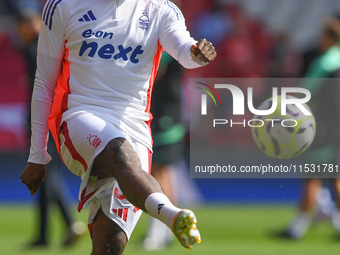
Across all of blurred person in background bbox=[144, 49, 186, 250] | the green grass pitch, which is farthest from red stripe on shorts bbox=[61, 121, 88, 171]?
blurred person in background bbox=[144, 49, 186, 250]

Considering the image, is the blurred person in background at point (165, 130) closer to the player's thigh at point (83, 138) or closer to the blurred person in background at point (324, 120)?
the blurred person in background at point (324, 120)

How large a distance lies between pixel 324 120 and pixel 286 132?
2342 millimetres

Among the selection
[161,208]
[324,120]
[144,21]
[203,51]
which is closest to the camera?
[161,208]

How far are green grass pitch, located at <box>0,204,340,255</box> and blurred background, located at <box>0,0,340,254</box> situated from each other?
0.4 inches

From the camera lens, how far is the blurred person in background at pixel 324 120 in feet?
20.4

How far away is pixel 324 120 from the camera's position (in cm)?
629

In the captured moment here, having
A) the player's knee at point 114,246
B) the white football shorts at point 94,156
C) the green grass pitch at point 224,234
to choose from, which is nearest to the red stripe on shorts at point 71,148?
the white football shorts at point 94,156

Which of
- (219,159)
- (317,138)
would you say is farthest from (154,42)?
(219,159)

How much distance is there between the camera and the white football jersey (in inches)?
116

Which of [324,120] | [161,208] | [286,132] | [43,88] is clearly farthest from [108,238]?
[324,120]

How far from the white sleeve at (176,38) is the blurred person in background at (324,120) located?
340 centimetres

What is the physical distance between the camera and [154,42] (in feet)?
10.2

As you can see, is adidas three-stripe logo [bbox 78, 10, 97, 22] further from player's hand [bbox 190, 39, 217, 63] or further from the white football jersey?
player's hand [bbox 190, 39, 217, 63]

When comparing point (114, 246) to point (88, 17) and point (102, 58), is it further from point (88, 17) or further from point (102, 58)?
point (88, 17)
